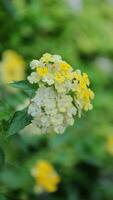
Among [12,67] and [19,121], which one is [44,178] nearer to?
[12,67]

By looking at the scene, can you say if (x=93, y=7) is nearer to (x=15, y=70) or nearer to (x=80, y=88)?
(x=15, y=70)

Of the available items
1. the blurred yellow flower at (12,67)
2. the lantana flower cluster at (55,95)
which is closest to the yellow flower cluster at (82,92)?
the lantana flower cluster at (55,95)

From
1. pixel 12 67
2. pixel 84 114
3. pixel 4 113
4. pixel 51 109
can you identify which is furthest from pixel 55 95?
pixel 84 114

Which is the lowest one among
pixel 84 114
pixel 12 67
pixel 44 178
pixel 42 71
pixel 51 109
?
pixel 51 109

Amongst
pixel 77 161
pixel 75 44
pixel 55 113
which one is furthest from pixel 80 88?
pixel 75 44

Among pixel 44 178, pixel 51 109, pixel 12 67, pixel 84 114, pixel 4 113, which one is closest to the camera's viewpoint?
pixel 51 109
